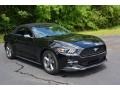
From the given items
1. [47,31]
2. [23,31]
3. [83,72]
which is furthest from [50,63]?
[23,31]

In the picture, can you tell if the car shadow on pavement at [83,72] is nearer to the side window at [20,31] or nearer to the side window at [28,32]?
the side window at [28,32]

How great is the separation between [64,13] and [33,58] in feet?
41.4

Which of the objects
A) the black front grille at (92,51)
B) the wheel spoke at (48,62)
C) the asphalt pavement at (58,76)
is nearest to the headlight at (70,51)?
the black front grille at (92,51)

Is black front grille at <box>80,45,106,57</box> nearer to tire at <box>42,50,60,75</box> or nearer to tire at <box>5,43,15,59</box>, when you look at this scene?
tire at <box>42,50,60,75</box>

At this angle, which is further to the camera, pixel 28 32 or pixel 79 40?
pixel 28 32

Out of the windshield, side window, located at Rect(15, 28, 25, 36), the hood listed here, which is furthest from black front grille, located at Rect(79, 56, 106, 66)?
side window, located at Rect(15, 28, 25, 36)

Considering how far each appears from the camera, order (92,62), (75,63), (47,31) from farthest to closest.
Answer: (47,31) → (92,62) → (75,63)

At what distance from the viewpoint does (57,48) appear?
7.62 metres

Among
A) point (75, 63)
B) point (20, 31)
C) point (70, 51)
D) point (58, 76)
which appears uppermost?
point (20, 31)

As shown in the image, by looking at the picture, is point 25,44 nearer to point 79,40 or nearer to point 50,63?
point 50,63

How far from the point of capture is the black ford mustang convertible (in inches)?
293

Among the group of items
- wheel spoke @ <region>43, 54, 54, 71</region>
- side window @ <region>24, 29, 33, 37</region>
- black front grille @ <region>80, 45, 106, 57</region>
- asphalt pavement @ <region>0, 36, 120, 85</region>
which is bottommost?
asphalt pavement @ <region>0, 36, 120, 85</region>

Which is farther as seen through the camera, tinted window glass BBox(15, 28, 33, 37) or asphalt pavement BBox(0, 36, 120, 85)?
tinted window glass BBox(15, 28, 33, 37)

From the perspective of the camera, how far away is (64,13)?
68.4 ft
